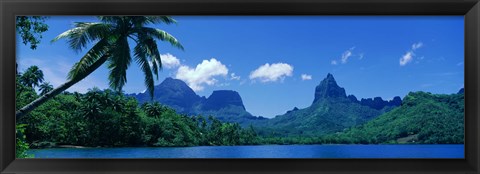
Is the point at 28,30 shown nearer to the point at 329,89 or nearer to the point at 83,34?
the point at 83,34

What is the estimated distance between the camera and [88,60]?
4938 mm

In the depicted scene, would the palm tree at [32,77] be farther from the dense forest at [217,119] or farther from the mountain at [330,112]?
the mountain at [330,112]

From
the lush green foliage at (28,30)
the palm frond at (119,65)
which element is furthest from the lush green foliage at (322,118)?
the lush green foliage at (28,30)

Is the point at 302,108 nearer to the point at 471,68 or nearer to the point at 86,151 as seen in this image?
the point at 86,151

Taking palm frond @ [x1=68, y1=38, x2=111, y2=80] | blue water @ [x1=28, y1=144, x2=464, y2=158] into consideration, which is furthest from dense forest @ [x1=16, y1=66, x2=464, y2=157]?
palm frond @ [x1=68, y1=38, x2=111, y2=80]

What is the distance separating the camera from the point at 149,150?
466 inches

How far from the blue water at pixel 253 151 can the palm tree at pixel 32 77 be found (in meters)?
1.59

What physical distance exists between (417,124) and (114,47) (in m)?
11.9

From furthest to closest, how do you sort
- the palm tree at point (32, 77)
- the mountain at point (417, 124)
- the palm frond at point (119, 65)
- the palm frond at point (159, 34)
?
the mountain at point (417, 124), the palm tree at point (32, 77), the palm frond at point (159, 34), the palm frond at point (119, 65)

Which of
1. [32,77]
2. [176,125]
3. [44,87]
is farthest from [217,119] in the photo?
[32,77]

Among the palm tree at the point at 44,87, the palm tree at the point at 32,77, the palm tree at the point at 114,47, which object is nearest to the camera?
the palm tree at the point at 114,47
